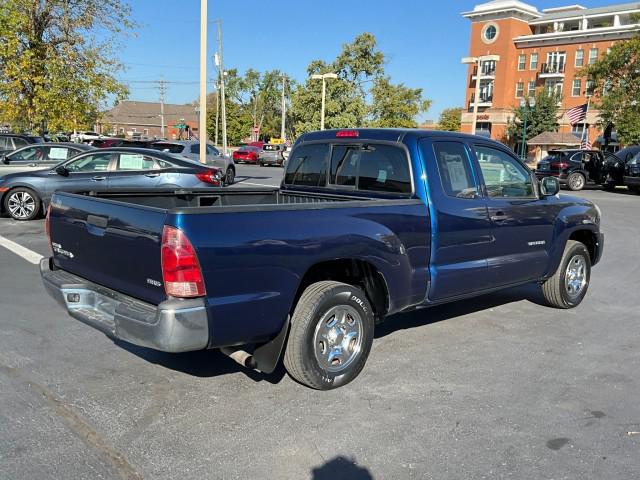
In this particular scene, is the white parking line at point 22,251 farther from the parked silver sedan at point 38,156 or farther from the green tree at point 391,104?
the green tree at point 391,104

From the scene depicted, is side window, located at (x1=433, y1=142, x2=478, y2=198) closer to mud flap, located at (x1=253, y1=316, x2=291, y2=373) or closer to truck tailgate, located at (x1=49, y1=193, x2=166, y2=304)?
mud flap, located at (x1=253, y1=316, x2=291, y2=373)

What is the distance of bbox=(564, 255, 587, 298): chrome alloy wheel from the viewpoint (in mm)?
6480

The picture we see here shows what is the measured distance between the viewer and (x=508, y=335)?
5574 millimetres

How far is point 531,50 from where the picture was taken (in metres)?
70.1

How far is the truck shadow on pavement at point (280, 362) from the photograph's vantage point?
14.7ft

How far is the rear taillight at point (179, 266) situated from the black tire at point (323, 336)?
817mm

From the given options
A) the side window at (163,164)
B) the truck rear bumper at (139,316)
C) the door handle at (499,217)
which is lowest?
the truck rear bumper at (139,316)

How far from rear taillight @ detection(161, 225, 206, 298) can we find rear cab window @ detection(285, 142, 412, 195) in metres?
2.10

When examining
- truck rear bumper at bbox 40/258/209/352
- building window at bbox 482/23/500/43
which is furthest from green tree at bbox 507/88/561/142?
truck rear bumper at bbox 40/258/209/352

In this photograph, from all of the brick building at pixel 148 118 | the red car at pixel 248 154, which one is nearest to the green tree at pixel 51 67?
the red car at pixel 248 154

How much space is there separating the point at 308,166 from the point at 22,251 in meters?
5.34

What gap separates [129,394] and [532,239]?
3.94 m

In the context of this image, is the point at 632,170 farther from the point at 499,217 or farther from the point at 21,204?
the point at 21,204

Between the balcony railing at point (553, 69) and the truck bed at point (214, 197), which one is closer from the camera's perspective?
the truck bed at point (214, 197)
